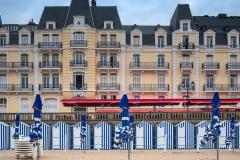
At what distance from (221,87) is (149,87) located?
294 inches

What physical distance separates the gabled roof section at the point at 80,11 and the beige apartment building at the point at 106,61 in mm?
93

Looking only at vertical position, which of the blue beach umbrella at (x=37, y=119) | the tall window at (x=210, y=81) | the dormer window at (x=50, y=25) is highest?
the dormer window at (x=50, y=25)

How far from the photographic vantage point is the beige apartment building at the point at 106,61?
56.7m

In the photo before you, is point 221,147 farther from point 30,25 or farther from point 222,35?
point 30,25

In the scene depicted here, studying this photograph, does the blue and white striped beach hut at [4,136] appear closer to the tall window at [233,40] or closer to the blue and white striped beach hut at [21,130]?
the blue and white striped beach hut at [21,130]

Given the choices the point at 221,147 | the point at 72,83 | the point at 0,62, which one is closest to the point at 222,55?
the point at 72,83

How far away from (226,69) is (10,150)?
2699 centimetres

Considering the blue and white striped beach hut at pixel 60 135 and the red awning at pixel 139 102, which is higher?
the red awning at pixel 139 102

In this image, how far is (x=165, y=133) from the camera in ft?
130

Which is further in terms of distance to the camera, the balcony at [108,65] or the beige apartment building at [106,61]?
the balcony at [108,65]

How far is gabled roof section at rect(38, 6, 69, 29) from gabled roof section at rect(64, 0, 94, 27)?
0.91 m

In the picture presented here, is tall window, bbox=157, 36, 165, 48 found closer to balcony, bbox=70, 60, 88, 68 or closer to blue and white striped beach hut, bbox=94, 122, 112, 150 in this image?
balcony, bbox=70, 60, 88, 68

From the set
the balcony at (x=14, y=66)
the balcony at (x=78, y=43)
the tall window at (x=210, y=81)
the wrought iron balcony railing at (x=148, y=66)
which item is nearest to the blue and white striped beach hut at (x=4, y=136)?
the balcony at (x=14, y=66)

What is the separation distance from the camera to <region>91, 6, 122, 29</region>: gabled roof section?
58188 mm
